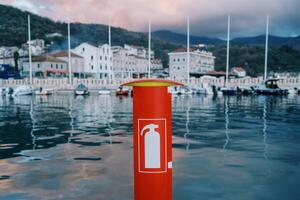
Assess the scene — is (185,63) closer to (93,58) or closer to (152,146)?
(93,58)

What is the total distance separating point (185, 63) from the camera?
89.1m

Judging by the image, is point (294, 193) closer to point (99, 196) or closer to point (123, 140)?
point (99, 196)

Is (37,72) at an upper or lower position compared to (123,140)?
upper

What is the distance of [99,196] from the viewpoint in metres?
6.00

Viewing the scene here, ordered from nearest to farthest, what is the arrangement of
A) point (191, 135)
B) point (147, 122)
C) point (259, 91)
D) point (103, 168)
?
point (147, 122)
point (103, 168)
point (191, 135)
point (259, 91)

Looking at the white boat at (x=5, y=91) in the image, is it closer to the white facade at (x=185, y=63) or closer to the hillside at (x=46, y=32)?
the white facade at (x=185, y=63)

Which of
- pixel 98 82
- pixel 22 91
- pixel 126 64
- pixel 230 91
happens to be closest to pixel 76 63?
pixel 126 64

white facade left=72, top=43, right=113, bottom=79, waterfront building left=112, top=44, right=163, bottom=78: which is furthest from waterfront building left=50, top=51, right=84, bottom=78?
waterfront building left=112, top=44, right=163, bottom=78

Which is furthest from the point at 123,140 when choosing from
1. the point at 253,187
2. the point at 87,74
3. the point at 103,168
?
the point at 87,74

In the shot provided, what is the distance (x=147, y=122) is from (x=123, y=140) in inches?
335

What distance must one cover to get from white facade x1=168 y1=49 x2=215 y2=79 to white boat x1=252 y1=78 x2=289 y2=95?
27.7 metres

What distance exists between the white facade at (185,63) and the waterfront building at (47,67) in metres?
28.6

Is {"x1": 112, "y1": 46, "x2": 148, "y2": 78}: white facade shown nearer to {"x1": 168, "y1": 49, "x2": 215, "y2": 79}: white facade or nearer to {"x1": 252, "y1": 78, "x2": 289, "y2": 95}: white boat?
{"x1": 168, "y1": 49, "x2": 215, "y2": 79}: white facade

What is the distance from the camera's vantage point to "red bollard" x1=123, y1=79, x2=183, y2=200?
388 centimetres
